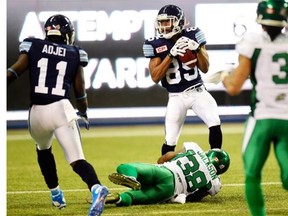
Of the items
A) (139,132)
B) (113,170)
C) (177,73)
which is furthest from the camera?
(139,132)

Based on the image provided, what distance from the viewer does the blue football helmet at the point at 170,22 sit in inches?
276

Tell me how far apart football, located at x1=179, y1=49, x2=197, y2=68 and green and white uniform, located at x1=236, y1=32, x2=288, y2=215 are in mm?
2000

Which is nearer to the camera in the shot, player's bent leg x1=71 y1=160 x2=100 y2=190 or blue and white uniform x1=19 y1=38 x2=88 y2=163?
player's bent leg x1=71 y1=160 x2=100 y2=190

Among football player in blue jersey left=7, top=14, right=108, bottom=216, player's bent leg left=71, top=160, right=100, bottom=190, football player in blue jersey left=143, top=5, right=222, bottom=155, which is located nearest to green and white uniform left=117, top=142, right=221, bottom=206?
player's bent leg left=71, top=160, right=100, bottom=190

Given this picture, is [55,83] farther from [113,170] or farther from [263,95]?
[113,170]

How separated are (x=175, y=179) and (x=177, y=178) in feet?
0.07

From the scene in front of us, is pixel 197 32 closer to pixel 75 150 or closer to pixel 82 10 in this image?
pixel 75 150

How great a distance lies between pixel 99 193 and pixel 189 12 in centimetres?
662

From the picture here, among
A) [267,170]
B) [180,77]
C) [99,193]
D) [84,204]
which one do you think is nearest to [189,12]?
[267,170]

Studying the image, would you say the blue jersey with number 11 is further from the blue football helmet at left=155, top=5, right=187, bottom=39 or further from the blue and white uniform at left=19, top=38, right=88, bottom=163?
the blue football helmet at left=155, top=5, right=187, bottom=39

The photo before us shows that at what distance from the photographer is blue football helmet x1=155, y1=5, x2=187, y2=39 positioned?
23.0ft

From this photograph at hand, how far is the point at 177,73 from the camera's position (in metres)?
7.14

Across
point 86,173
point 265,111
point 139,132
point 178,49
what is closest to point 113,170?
point 178,49

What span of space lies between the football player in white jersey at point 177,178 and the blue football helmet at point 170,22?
1026 millimetres
